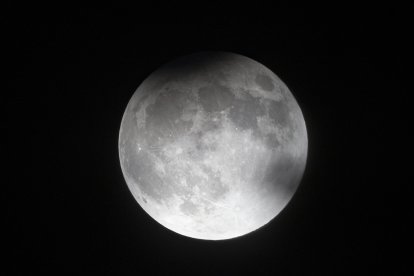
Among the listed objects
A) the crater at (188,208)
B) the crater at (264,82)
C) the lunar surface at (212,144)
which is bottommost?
the crater at (188,208)

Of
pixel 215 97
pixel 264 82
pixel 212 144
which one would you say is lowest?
pixel 212 144

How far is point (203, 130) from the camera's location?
8.48ft

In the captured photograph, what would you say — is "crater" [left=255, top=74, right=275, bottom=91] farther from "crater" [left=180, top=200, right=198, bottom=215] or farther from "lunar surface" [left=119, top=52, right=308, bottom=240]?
"crater" [left=180, top=200, right=198, bottom=215]

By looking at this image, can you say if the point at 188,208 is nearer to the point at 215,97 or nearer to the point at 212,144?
the point at 212,144

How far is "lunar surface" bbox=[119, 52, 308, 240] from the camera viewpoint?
8.57 feet

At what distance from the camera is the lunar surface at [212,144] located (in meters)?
2.61

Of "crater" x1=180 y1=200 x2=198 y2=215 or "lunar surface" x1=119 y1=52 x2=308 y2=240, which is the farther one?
"crater" x1=180 y1=200 x2=198 y2=215

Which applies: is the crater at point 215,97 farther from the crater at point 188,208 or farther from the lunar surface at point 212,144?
the crater at point 188,208

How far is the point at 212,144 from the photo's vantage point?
2.58 meters

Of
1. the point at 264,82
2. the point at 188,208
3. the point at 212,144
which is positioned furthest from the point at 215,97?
the point at 188,208

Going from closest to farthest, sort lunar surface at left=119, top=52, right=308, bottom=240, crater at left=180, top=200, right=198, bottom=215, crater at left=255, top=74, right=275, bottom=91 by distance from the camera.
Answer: lunar surface at left=119, top=52, right=308, bottom=240
crater at left=180, top=200, right=198, bottom=215
crater at left=255, top=74, right=275, bottom=91

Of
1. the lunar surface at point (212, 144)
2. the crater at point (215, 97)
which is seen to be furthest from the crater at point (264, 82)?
the crater at point (215, 97)

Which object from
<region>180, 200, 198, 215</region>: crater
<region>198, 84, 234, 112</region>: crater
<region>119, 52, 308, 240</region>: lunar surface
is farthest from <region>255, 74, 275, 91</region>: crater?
<region>180, 200, 198, 215</region>: crater

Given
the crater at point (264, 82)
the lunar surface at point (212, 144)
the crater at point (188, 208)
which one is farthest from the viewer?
the crater at point (264, 82)
